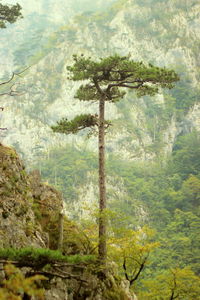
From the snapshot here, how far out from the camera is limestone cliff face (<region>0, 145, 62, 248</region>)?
29.0ft

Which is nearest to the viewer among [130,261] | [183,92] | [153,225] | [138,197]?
[130,261]

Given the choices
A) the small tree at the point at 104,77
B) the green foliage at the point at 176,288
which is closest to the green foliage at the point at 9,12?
the small tree at the point at 104,77

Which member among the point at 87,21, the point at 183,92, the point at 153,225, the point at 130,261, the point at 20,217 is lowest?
the point at 153,225

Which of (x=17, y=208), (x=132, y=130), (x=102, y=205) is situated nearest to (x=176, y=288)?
(x=102, y=205)

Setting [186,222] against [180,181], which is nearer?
[186,222]

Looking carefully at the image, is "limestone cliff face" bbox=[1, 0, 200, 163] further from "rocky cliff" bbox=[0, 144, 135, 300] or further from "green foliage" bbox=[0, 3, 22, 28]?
"rocky cliff" bbox=[0, 144, 135, 300]

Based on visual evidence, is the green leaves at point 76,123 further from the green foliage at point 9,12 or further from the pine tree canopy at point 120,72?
the green foliage at point 9,12

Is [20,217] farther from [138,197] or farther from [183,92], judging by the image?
[183,92]

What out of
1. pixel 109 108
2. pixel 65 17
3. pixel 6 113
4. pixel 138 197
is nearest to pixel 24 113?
pixel 6 113

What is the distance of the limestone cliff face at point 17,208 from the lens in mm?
8852

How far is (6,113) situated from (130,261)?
8523cm

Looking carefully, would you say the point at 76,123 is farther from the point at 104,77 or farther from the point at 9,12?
the point at 9,12

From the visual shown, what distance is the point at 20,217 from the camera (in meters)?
9.83

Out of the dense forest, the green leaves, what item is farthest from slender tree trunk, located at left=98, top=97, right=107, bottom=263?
the dense forest
